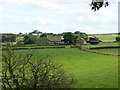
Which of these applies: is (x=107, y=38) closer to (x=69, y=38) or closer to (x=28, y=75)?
(x=69, y=38)

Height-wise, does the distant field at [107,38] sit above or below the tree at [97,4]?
below

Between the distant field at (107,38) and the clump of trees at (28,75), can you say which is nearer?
the clump of trees at (28,75)

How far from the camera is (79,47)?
70812 mm

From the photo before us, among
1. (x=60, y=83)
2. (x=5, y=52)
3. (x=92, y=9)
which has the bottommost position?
(x=60, y=83)

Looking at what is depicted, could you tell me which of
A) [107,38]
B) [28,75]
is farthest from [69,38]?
[28,75]

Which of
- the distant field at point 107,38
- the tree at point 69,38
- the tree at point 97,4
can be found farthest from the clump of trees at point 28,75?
the distant field at point 107,38

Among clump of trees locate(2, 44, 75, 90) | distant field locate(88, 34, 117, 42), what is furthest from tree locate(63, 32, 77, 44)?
clump of trees locate(2, 44, 75, 90)

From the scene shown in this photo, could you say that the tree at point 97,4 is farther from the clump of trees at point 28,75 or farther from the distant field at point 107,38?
the distant field at point 107,38

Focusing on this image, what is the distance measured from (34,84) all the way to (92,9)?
4416mm

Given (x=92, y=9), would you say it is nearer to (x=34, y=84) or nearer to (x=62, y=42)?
(x=34, y=84)

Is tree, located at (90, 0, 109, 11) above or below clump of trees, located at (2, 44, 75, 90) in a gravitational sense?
above

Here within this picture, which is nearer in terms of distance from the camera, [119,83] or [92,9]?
[92,9]

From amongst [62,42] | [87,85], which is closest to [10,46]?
[87,85]

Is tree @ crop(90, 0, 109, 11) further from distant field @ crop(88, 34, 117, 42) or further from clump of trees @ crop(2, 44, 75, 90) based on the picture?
distant field @ crop(88, 34, 117, 42)
